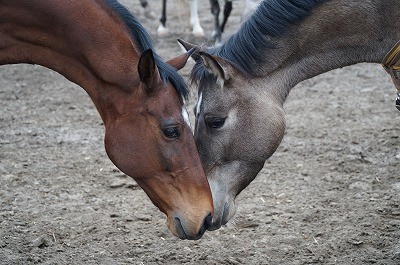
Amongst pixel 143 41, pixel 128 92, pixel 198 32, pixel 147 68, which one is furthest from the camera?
pixel 198 32

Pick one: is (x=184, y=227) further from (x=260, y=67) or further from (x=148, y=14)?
(x=148, y=14)

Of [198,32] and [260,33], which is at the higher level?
[260,33]

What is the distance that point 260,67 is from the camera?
4.12 metres

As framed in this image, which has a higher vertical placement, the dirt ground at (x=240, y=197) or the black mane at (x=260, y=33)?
the black mane at (x=260, y=33)

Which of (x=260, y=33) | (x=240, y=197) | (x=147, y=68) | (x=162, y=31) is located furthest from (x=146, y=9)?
(x=147, y=68)

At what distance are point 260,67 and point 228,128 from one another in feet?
1.38

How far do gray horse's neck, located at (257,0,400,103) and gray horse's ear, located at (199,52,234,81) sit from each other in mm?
207

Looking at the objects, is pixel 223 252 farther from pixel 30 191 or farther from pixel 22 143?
pixel 22 143

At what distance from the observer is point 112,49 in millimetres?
3555

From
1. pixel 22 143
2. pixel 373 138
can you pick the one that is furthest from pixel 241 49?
pixel 22 143

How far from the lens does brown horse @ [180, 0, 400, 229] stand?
4.04 meters

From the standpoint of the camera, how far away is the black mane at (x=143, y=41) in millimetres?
3568

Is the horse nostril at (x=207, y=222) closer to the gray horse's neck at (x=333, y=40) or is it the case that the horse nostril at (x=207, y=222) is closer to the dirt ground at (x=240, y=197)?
the dirt ground at (x=240, y=197)

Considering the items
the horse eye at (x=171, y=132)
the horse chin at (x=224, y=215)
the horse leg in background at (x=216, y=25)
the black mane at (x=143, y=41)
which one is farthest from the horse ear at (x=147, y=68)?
the horse leg in background at (x=216, y=25)
